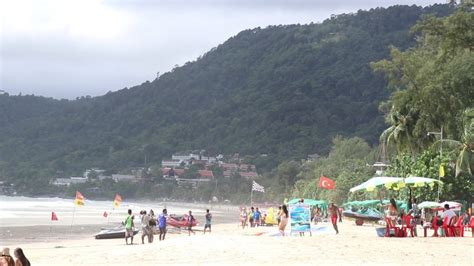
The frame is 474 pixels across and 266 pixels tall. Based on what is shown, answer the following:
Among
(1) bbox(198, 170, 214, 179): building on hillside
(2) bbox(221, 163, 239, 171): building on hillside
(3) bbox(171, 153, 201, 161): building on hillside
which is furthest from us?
(3) bbox(171, 153, 201, 161): building on hillside

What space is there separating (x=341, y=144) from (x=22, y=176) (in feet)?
334

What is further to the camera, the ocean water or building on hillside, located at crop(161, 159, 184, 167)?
building on hillside, located at crop(161, 159, 184, 167)

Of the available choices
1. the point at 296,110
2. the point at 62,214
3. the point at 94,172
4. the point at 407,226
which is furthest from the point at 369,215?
the point at 94,172

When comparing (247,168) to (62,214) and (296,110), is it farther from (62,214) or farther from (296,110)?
(62,214)

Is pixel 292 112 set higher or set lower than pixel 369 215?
higher

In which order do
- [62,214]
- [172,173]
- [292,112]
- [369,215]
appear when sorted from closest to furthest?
[369,215], [62,214], [292,112], [172,173]

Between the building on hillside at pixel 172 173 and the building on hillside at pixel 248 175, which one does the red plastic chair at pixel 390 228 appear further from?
the building on hillside at pixel 172 173

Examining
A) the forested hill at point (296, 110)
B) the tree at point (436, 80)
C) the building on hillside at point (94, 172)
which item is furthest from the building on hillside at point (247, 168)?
the tree at point (436, 80)

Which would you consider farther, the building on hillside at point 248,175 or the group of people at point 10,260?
the building on hillside at point 248,175

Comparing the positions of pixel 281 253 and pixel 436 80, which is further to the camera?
pixel 436 80

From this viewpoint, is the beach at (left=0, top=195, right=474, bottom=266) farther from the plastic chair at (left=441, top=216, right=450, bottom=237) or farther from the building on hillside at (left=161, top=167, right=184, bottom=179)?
the building on hillside at (left=161, top=167, right=184, bottom=179)

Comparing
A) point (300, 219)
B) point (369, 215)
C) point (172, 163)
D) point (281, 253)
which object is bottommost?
point (281, 253)

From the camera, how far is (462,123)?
3866cm

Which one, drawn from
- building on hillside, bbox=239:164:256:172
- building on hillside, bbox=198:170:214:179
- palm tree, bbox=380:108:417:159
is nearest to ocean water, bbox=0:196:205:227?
palm tree, bbox=380:108:417:159
